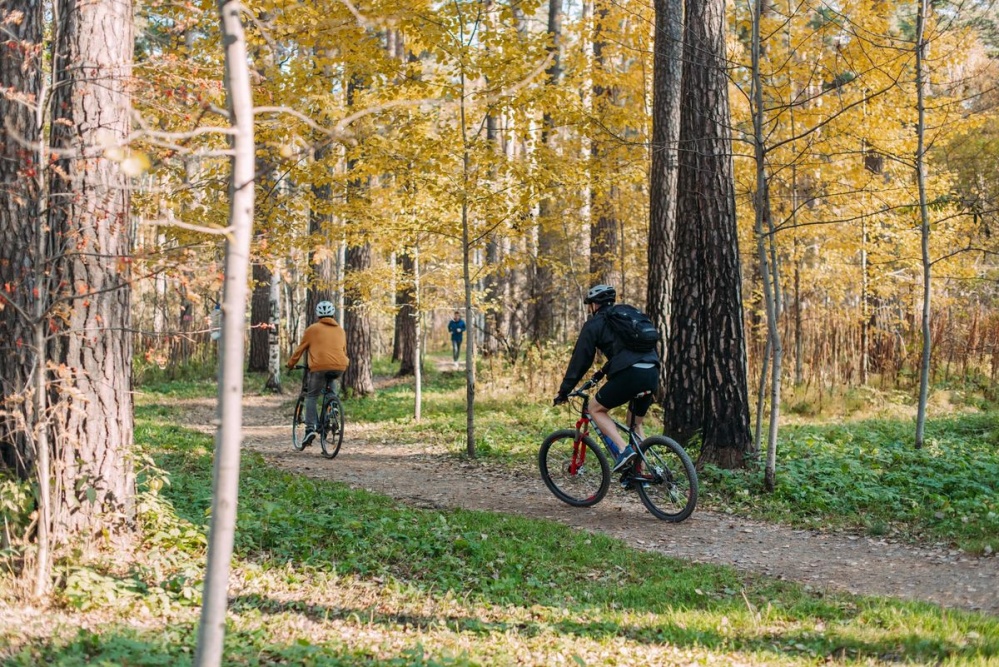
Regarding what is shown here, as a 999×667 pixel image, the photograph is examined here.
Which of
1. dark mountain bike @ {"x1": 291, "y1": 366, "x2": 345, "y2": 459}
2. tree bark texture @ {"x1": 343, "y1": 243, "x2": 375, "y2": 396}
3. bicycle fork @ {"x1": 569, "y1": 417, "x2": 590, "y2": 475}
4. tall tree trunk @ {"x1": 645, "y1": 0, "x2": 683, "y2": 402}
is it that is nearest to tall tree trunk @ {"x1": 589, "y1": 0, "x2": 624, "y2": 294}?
tall tree trunk @ {"x1": 645, "y1": 0, "x2": 683, "y2": 402}

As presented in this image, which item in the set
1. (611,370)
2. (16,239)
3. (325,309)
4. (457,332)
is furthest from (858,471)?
(457,332)

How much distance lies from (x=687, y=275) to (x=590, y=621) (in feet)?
16.6

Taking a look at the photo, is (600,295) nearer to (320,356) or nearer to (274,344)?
(320,356)

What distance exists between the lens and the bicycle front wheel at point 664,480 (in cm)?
740

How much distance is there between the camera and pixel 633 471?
7699mm

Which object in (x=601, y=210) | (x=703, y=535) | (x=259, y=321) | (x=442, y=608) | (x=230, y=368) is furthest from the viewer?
(x=259, y=321)

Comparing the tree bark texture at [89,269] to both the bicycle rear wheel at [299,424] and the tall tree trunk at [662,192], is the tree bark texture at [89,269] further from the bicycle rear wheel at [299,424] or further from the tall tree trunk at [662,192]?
the tall tree trunk at [662,192]

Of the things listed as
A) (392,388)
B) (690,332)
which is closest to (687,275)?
(690,332)

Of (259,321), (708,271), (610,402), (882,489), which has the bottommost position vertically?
(882,489)

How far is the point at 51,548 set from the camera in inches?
199

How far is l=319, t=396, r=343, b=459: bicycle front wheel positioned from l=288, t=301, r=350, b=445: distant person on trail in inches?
6.6

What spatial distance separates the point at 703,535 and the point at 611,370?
169 cm

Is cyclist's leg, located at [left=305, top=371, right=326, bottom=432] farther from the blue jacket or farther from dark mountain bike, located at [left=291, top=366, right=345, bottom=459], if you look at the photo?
the blue jacket

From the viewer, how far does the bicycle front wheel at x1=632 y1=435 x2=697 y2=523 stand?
7.40m
